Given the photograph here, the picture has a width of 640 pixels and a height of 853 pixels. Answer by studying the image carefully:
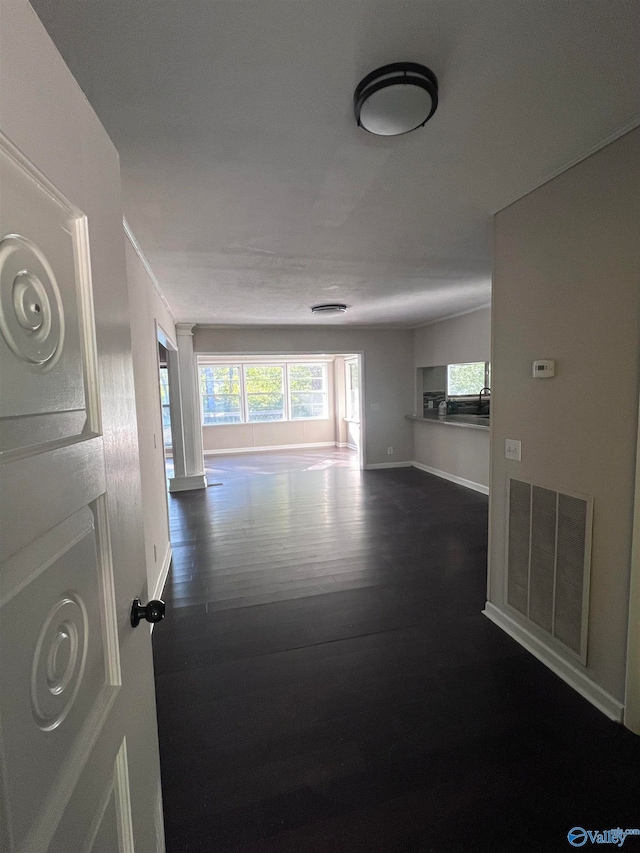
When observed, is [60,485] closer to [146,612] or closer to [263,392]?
[146,612]


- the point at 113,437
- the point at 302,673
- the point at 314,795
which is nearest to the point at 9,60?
the point at 113,437

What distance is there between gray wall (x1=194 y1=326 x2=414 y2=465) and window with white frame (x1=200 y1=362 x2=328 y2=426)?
3085 mm

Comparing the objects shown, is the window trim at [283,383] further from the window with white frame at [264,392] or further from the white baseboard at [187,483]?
the white baseboard at [187,483]

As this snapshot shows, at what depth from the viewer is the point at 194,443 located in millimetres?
5914

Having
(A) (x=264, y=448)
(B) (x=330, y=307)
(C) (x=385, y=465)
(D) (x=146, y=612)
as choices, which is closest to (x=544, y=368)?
(D) (x=146, y=612)

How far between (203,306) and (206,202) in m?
2.61

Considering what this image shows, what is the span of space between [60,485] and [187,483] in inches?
222

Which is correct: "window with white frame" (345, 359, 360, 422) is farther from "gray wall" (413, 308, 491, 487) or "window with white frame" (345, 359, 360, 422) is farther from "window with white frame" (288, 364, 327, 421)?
"gray wall" (413, 308, 491, 487)

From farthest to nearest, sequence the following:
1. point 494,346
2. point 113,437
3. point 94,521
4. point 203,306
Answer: point 203,306 → point 494,346 → point 113,437 → point 94,521

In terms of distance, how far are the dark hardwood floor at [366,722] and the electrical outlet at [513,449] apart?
42.2 inches

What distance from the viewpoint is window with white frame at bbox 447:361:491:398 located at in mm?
5566

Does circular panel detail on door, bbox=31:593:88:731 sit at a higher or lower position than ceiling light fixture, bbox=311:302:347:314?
lower

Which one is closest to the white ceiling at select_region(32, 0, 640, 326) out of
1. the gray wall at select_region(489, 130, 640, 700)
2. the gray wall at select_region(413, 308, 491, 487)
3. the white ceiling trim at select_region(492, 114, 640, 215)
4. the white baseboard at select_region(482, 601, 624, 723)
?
the white ceiling trim at select_region(492, 114, 640, 215)

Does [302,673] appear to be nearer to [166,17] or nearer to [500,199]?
[166,17]
